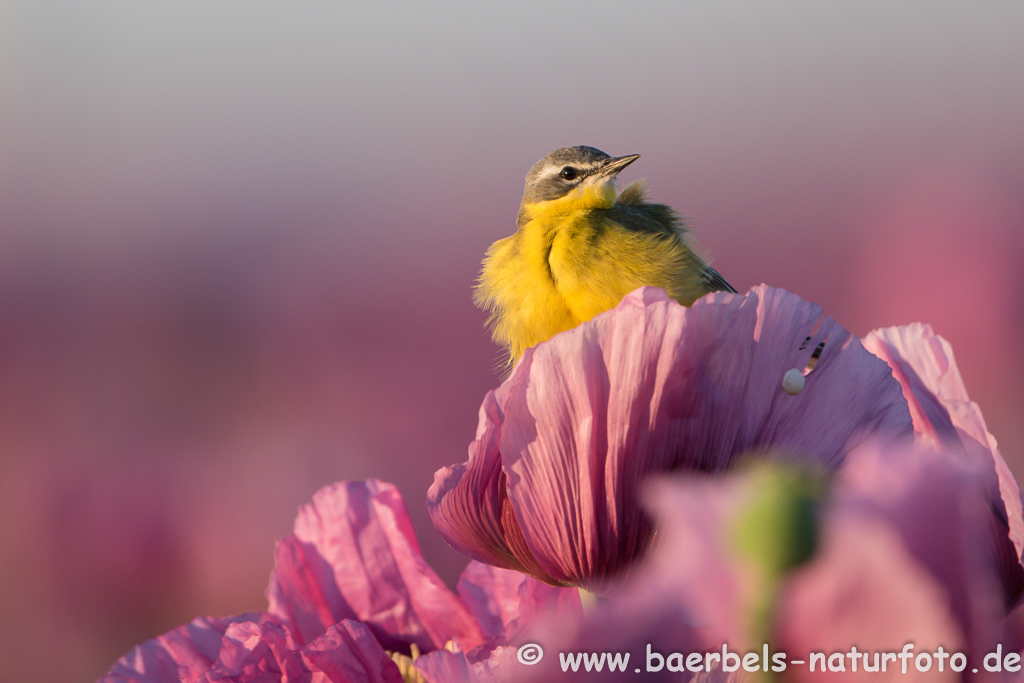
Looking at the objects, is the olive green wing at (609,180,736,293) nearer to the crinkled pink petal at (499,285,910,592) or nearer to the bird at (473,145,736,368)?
the bird at (473,145,736,368)

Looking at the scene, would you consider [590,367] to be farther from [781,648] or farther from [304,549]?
[304,549]

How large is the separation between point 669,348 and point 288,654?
0.59 feet

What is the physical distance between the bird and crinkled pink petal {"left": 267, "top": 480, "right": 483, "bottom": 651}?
0.24 metres

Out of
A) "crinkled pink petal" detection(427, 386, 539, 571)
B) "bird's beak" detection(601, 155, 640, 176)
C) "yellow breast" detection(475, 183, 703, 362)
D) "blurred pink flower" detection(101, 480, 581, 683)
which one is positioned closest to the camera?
"crinkled pink petal" detection(427, 386, 539, 571)

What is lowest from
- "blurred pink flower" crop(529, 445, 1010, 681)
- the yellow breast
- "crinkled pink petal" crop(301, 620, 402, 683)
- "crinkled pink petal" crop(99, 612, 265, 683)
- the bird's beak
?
"crinkled pink petal" crop(99, 612, 265, 683)

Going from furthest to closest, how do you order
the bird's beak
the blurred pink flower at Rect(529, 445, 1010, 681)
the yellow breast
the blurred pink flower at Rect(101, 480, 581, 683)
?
the bird's beak
the yellow breast
the blurred pink flower at Rect(101, 480, 581, 683)
the blurred pink flower at Rect(529, 445, 1010, 681)

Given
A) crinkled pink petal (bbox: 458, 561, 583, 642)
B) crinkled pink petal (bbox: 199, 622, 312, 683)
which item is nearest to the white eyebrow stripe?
crinkled pink petal (bbox: 458, 561, 583, 642)

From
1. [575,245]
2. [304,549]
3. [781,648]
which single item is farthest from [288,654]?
[575,245]

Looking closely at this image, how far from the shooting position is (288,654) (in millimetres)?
274

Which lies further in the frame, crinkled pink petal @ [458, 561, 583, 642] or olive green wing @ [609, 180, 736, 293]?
olive green wing @ [609, 180, 736, 293]

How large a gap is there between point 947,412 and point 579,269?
42 centimetres

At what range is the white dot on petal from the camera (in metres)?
0.18

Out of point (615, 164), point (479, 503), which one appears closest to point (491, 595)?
point (479, 503)

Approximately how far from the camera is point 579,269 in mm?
629
